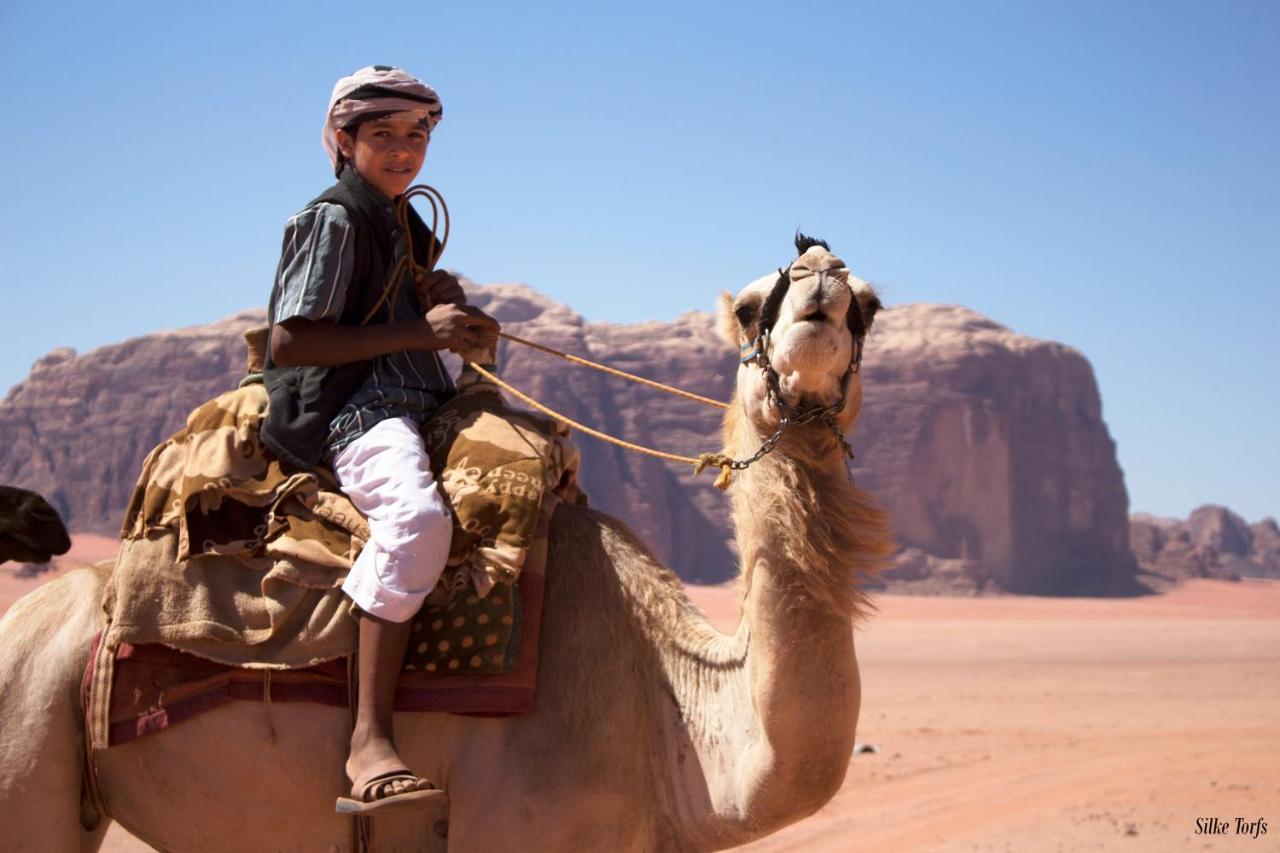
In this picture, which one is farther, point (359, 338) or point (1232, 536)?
point (1232, 536)

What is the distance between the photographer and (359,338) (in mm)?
4199

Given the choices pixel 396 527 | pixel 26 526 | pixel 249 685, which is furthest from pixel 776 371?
pixel 26 526

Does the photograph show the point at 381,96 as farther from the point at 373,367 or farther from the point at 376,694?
the point at 376,694

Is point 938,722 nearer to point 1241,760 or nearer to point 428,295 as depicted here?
point 1241,760

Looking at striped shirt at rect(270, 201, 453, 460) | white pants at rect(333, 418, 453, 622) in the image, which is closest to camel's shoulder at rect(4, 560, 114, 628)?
striped shirt at rect(270, 201, 453, 460)

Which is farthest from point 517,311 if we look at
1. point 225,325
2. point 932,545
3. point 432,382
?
point 432,382

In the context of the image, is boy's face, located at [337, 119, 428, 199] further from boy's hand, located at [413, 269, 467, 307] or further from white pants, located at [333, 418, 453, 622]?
white pants, located at [333, 418, 453, 622]

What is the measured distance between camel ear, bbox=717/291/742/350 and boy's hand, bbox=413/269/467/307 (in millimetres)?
870

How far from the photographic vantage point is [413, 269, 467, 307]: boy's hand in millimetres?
4504

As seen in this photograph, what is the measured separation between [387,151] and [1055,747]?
1296 centimetres

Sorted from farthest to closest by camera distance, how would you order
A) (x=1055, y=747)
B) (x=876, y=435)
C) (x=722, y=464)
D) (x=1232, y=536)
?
(x=1232, y=536)
(x=876, y=435)
(x=1055, y=747)
(x=722, y=464)

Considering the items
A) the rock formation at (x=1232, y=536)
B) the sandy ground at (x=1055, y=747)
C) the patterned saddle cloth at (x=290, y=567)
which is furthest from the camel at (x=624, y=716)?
the rock formation at (x=1232, y=536)

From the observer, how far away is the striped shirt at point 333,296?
4191 mm

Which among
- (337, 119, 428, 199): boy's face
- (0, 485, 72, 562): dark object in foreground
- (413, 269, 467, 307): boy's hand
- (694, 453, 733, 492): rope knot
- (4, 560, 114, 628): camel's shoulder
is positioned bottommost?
(4, 560, 114, 628): camel's shoulder
